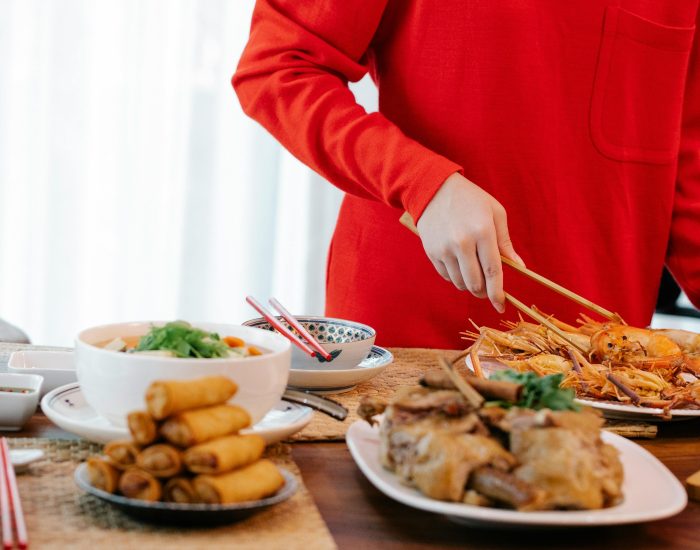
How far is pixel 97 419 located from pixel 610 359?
2.45 ft

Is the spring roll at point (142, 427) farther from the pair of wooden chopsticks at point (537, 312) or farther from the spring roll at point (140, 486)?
the pair of wooden chopsticks at point (537, 312)

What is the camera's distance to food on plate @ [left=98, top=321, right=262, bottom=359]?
0.82 metres

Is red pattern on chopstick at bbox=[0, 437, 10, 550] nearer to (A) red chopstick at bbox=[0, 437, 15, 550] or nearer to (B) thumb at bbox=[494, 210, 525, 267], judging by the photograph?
(A) red chopstick at bbox=[0, 437, 15, 550]

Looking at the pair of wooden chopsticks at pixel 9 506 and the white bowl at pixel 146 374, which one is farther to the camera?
the white bowl at pixel 146 374

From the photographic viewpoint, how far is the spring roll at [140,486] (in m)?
0.67

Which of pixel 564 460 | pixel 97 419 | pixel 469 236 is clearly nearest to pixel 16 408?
pixel 97 419

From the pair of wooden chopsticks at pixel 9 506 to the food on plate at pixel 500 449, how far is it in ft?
0.96

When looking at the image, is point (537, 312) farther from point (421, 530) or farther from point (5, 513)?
point (5, 513)

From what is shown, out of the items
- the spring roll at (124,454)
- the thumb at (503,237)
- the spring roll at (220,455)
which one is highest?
the thumb at (503,237)

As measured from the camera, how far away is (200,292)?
331 cm

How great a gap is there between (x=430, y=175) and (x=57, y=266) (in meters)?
2.13

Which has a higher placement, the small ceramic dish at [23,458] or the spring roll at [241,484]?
the spring roll at [241,484]

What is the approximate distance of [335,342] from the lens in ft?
4.08

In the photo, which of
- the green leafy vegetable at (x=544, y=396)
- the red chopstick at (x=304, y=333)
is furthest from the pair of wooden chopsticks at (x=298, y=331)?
the green leafy vegetable at (x=544, y=396)
